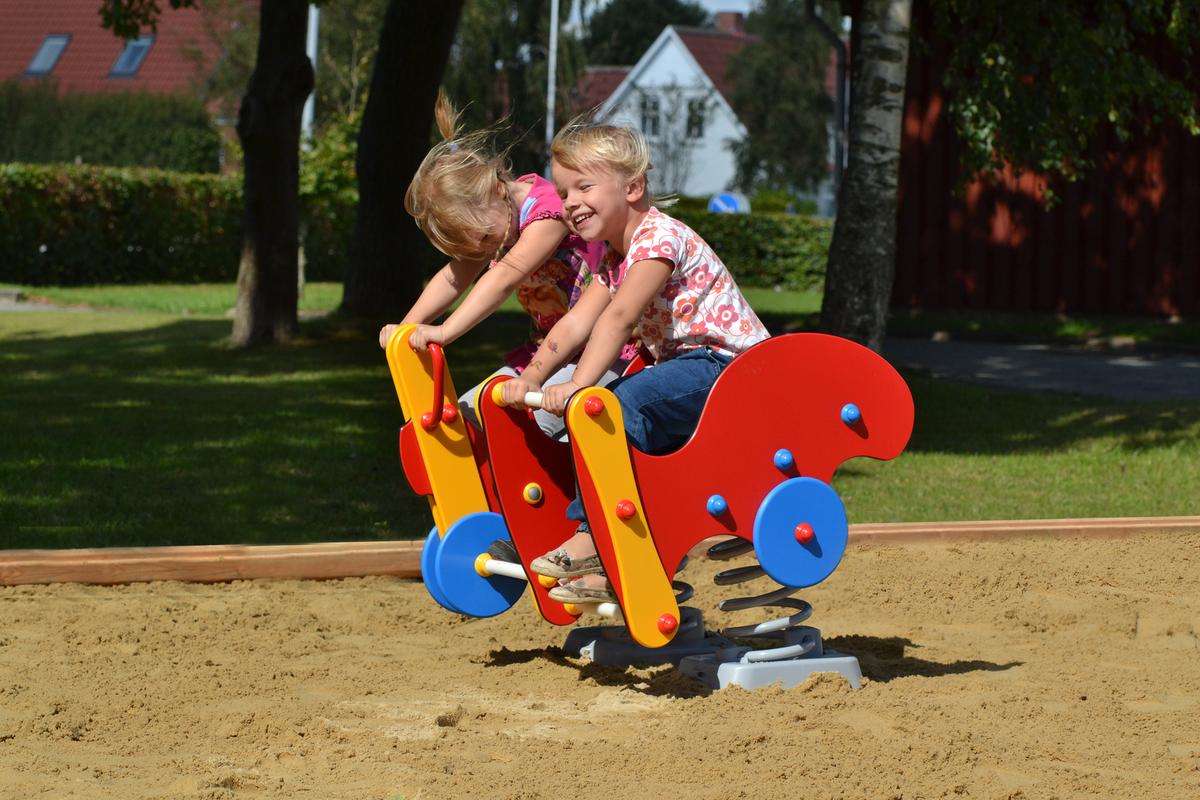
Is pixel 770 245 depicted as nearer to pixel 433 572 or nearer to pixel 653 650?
pixel 653 650

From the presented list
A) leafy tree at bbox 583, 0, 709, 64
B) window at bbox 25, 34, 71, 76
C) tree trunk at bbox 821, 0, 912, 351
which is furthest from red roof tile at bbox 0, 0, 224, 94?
tree trunk at bbox 821, 0, 912, 351

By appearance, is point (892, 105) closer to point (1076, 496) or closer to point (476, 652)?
point (1076, 496)

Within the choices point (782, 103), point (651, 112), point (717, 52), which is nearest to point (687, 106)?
point (651, 112)

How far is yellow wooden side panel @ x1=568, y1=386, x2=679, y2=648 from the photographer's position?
375cm

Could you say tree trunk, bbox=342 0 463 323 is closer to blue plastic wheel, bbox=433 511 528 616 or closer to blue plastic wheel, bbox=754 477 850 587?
blue plastic wheel, bbox=433 511 528 616

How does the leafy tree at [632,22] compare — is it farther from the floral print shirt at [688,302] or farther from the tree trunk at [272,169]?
the floral print shirt at [688,302]

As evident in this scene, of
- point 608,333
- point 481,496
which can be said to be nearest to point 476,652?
point 481,496

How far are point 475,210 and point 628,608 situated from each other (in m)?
1.28

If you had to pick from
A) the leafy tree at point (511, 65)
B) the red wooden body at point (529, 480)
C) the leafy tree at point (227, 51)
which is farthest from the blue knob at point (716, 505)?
the leafy tree at point (511, 65)

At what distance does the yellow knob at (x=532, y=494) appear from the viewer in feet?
14.3

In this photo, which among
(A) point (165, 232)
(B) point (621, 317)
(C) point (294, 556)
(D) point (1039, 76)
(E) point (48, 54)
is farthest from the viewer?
(E) point (48, 54)

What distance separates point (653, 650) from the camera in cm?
460

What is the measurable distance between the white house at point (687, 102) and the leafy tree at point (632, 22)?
919 cm

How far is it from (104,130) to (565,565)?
3462 cm
